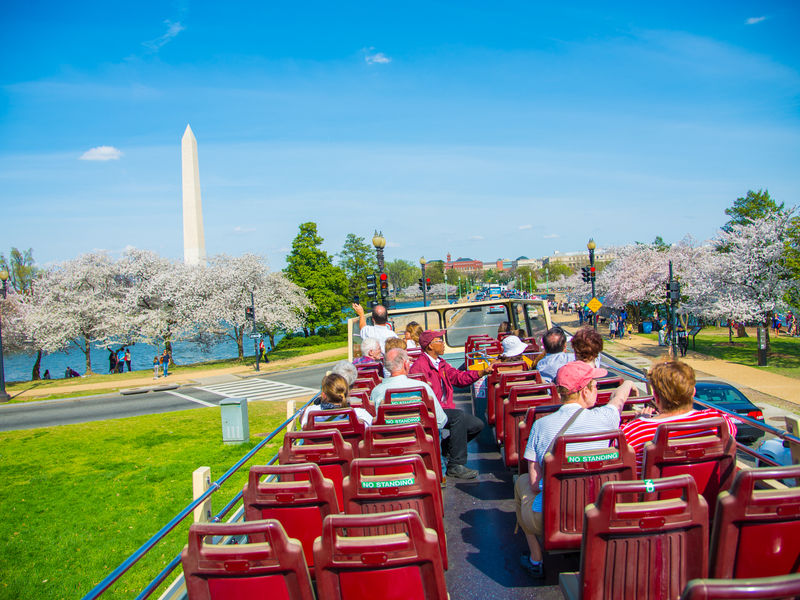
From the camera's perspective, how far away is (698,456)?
3377mm

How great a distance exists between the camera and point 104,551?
302 inches

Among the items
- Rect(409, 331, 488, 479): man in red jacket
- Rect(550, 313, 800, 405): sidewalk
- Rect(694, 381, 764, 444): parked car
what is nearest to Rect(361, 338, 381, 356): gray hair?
Rect(409, 331, 488, 479): man in red jacket

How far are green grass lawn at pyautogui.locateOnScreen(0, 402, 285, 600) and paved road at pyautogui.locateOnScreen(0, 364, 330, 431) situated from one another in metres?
2.48

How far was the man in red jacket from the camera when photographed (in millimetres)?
6355

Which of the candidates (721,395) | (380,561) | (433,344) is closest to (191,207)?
(721,395)

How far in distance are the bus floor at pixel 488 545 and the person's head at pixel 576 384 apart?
1.16 m

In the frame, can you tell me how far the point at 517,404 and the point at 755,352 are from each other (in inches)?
1252

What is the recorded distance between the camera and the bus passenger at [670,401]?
362cm

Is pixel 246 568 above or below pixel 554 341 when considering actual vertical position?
below

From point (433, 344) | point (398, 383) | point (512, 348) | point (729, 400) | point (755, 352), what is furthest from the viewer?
point (755, 352)

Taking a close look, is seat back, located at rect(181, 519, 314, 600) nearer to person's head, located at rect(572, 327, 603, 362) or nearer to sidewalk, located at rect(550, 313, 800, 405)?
person's head, located at rect(572, 327, 603, 362)

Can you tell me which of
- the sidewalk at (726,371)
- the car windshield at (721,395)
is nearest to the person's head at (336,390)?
the car windshield at (721,395)

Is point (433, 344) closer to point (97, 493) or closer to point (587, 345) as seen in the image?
point (587, 345)

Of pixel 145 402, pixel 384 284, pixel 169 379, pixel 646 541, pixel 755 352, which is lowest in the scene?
pixel 755 352
